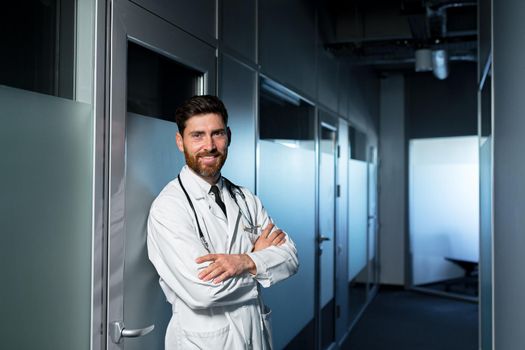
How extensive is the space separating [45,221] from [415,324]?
540cm

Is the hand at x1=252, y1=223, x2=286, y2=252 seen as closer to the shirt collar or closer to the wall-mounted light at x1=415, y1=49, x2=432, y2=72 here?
the shirt collar

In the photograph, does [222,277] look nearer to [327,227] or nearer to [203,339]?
[203,339]

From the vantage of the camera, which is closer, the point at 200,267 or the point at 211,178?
the point at 200,267

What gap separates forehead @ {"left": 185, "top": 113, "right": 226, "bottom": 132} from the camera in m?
1.98

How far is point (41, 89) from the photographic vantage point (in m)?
1.53

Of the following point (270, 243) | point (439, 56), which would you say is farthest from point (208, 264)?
point (439, 56)

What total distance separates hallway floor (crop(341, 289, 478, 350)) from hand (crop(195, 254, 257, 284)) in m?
3.73

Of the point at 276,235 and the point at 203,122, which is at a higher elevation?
the point at 203,122

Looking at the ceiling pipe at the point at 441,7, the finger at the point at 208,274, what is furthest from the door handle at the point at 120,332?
the ceiling pipe at the point at 441,7

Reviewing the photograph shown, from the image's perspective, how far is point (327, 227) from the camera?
483cm

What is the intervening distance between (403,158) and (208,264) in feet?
22.3

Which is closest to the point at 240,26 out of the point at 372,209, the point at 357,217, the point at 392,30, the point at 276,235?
the point at 276,235

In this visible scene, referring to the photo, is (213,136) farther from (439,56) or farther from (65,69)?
(439,56)

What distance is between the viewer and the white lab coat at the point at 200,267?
5.93 ft
